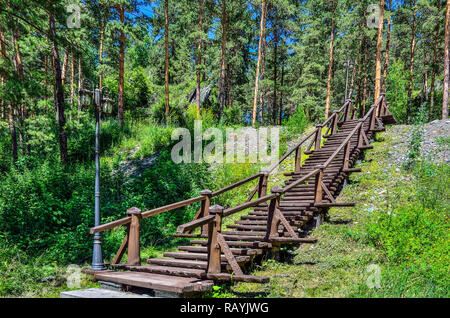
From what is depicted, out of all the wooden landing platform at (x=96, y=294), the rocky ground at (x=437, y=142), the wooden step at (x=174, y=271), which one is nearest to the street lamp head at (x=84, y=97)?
the wooden step at (x=174, y=271)

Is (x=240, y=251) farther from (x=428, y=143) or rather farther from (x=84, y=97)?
(x=428, y=143)

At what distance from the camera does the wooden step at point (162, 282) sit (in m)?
4.05

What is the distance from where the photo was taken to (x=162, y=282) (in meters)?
4.27

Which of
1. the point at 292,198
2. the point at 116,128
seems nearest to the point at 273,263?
the point at 292,198

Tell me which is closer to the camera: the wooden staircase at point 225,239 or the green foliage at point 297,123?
the wooden staircase at point 225,239

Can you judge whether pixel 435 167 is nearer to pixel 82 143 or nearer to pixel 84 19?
pixel 82 143

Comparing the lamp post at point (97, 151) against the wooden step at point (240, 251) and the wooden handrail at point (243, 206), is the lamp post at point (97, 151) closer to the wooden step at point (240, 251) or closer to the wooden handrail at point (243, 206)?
the wooden step at point (240, 251)

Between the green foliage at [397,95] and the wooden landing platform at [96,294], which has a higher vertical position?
the green foliage at [397,95]

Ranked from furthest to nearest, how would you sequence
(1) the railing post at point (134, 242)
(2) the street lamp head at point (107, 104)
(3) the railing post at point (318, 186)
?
(2) the street lamp head at point (107, 104), (3) the railing post at point (318, 186), (1) the railing post at point (134, 242)

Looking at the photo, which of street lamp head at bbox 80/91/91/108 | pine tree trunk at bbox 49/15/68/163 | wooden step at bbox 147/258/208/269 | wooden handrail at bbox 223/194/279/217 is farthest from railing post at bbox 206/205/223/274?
pine tree trunk at bbox 49/15/68/163

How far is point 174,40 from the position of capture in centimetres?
2945

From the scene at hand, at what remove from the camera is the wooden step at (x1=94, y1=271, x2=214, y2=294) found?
160 inches

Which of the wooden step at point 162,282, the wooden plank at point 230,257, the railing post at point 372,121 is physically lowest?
the wooden step at point 162,282

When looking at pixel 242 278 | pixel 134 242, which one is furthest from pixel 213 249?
pixel 134 242
